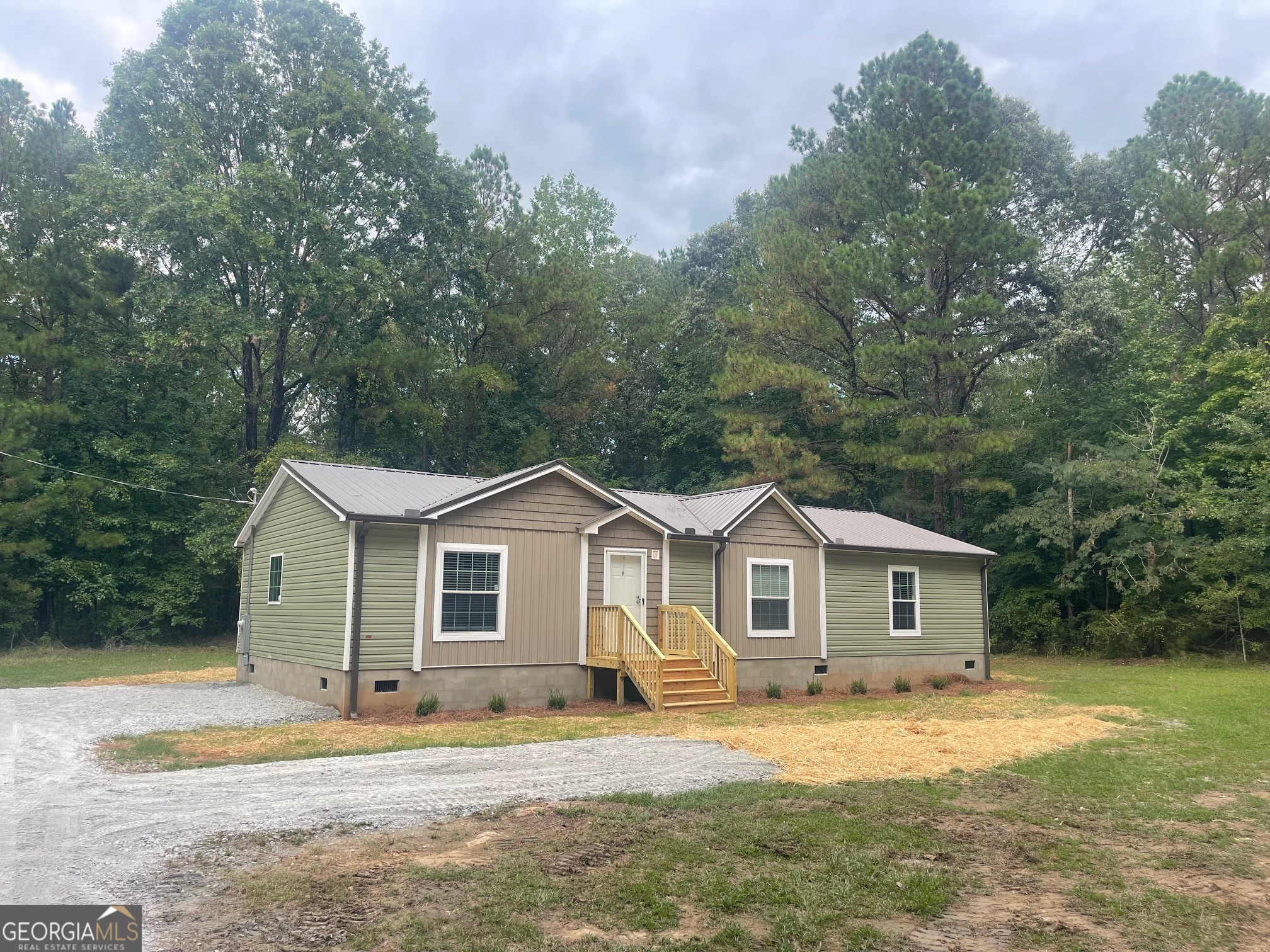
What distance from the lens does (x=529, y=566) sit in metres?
13.7

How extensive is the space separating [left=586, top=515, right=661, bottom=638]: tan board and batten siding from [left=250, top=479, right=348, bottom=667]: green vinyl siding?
396 centimetres

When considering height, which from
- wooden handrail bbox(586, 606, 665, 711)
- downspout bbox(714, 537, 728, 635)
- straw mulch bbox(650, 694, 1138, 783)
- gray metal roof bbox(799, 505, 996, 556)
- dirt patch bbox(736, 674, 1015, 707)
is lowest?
dirt patch bbox(736, 674, 1015, 707)

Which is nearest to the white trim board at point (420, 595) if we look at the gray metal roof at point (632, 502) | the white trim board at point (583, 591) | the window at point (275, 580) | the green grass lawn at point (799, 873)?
the gray metal roof at point (632, 502)

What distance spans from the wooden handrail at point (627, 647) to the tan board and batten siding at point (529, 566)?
Result: 34 cm

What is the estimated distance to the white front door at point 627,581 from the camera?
48.1ft

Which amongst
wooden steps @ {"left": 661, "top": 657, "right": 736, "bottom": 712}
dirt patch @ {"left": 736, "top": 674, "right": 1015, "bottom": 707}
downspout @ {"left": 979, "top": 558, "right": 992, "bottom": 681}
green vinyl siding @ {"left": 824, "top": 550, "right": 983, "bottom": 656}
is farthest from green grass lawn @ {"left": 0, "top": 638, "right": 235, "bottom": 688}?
downspout @ {"left": 979, "top": 558, "right": 992, "bottom": 681}

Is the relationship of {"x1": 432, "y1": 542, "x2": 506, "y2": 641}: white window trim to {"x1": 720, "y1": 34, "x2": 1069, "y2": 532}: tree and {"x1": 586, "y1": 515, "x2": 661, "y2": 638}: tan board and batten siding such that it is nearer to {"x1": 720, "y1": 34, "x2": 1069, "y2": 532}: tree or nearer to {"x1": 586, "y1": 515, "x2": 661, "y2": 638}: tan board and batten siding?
{"x1": 586, "y1": 515, "x2": 661, "y2": 638}: tan board and batten siding

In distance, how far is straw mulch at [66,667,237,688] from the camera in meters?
16.3

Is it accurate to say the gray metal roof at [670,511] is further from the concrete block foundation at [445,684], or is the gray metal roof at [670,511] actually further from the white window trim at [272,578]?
the white window trim at [272,578]

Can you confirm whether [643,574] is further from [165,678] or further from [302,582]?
[165,678]

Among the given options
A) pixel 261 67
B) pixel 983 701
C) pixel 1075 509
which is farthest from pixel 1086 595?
pixel 261 67

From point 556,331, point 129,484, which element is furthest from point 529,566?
point 556,331

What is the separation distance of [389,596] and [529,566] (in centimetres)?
227

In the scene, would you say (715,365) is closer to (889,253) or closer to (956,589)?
(889,253)
